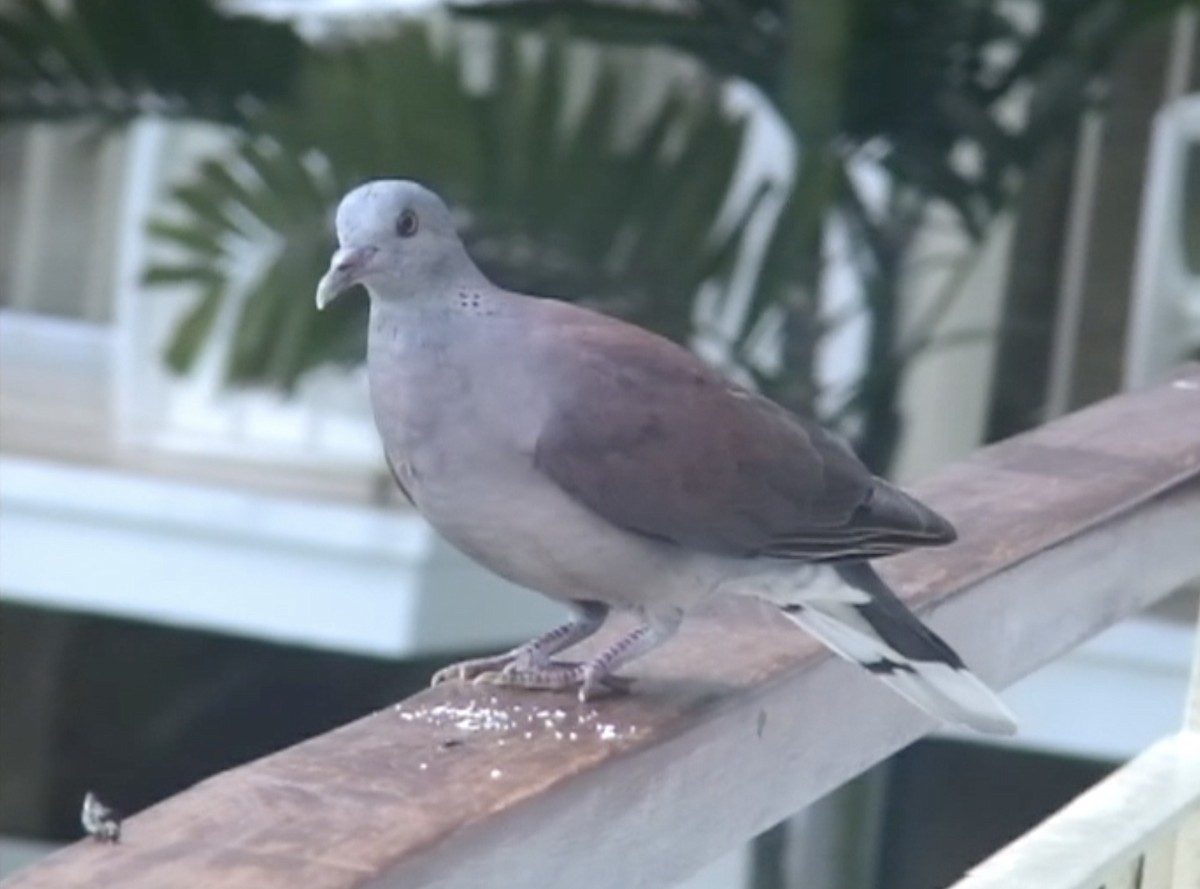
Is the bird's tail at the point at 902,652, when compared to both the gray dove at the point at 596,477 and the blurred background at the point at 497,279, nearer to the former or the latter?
the gray dove at the point at 596,477

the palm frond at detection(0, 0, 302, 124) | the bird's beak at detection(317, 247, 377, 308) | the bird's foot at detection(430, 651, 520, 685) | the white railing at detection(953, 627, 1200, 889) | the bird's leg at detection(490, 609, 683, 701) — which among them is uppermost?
the palm frond at detection(0, 0, 302, 124)

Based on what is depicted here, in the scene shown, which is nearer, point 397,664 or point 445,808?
point 445,808

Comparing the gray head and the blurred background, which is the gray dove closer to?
the gray head

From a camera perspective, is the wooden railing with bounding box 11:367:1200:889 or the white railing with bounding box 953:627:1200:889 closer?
the wooden railing with bounding box 11:367:1200:889

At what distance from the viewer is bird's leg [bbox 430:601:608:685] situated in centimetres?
129

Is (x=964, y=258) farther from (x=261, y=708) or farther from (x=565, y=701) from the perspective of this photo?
(x=565, y=701)

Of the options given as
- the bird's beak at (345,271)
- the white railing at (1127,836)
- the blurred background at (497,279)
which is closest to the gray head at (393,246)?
the bird's beak at (345,271)

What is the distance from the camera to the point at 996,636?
4.83 ft

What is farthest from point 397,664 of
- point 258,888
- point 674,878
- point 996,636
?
point 258,888

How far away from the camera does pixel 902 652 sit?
1307 mm

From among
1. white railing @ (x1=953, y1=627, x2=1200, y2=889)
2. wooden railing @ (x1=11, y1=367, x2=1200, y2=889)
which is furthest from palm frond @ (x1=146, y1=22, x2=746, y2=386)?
white railing @ (x1=953, y1=627, x2=1200, y2=889)

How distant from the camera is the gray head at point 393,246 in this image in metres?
1.30

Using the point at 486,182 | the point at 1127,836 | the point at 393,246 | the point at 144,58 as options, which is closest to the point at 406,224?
the point at 393,246

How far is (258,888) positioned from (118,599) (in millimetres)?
3225
